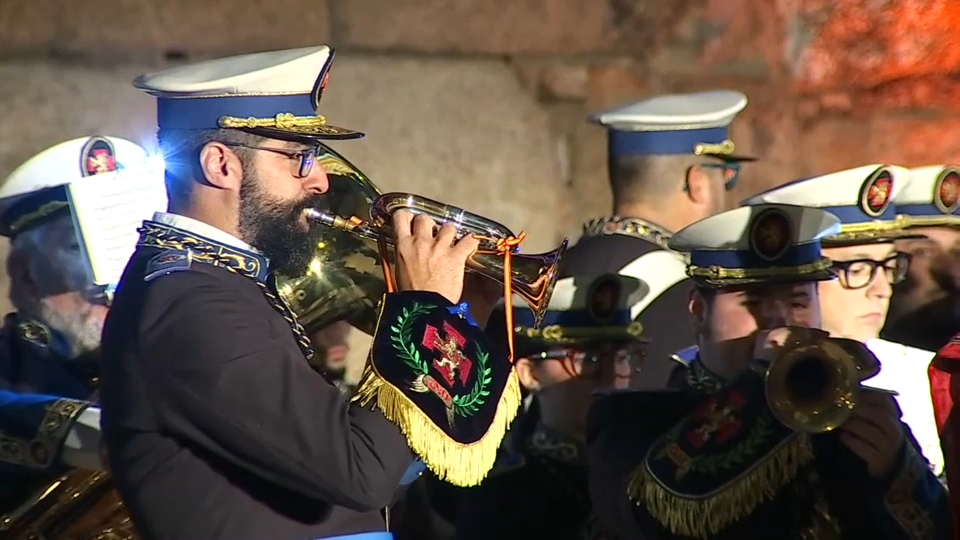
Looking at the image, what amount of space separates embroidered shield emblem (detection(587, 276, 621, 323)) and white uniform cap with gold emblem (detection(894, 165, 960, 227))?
2.95 ft

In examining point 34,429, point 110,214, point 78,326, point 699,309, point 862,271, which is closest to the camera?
point 699,309

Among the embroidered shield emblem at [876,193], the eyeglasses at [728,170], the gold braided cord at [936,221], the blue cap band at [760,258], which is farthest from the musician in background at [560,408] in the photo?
the eyeglasses at [728,170]

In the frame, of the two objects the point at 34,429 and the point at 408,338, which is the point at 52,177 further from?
the point at 408,338

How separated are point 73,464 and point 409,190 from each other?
2.11 metres

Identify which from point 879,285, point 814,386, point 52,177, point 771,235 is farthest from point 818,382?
point 52,177

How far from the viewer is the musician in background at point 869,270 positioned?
365 centimetres

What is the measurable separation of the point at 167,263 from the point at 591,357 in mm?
1253

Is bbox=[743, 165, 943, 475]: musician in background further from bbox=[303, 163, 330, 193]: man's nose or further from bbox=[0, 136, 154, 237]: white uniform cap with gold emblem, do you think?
bbox=[0, 136, 154, 237]: white uniform cap with gold emblem

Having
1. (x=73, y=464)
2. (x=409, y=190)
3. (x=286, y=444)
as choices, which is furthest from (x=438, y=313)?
(x=409, y=190)

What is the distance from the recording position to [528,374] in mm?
3869

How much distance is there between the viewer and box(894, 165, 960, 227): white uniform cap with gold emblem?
4.32m

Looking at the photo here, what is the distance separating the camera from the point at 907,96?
20.8 feet

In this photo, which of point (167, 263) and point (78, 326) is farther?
point (78, 326)

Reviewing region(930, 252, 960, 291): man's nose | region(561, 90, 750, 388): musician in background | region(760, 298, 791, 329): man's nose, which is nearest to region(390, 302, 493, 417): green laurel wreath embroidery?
region(760, 298, 791, 329): man's nose
